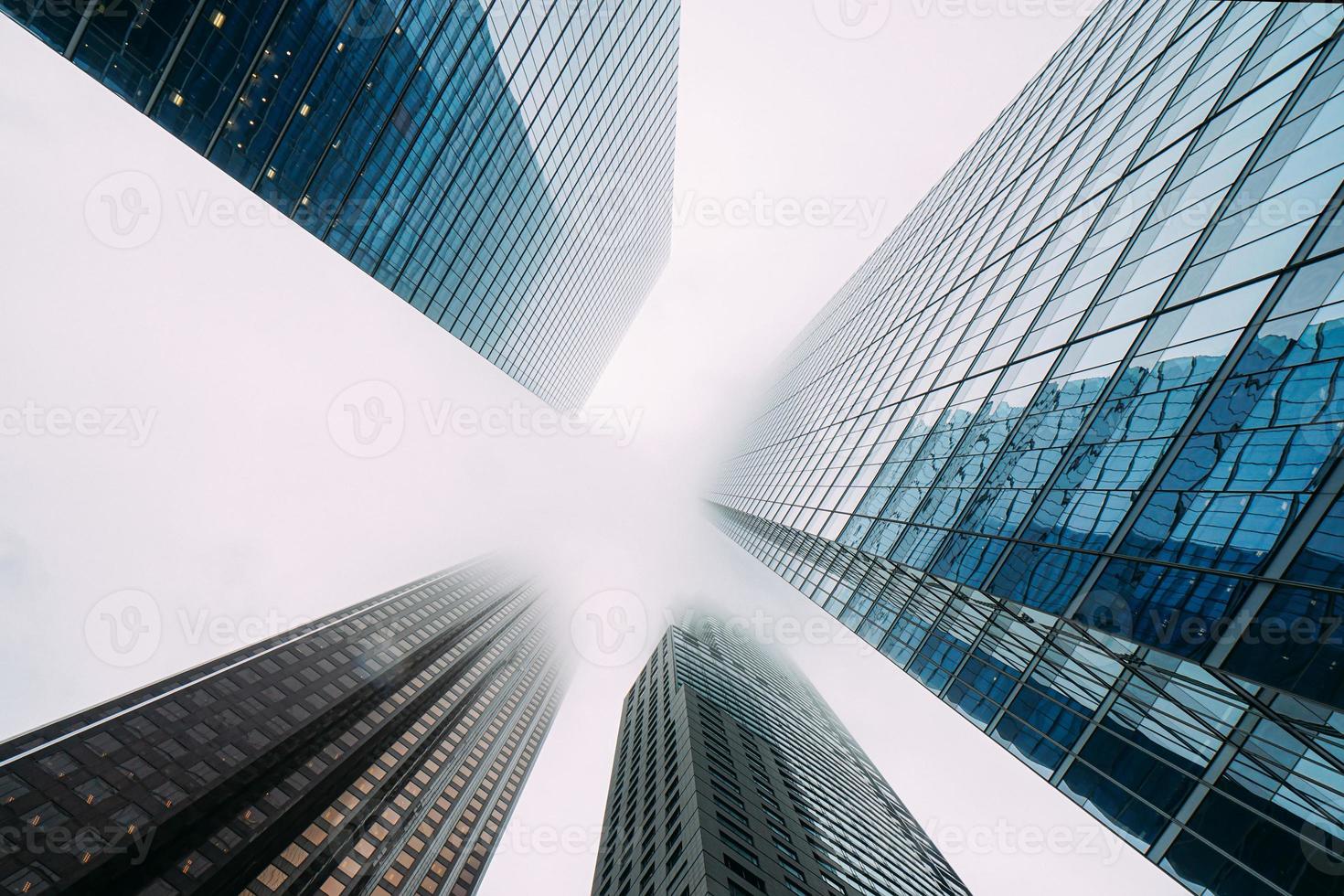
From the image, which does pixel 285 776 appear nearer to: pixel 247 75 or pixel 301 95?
pixel 301 95

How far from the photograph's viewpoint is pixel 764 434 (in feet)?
230

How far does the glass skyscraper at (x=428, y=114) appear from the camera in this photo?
20562 millimetres

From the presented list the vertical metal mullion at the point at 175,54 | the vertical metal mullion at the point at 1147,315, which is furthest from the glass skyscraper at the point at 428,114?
the vertical metal mullion at the point at 1147,315

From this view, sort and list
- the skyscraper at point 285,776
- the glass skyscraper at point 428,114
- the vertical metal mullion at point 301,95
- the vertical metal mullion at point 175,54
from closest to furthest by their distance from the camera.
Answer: the vertical metal mullion at point 175,54, the glass skyscraper at point 428,114, the vertical metal mullion at point 301,95, the skyscraper at point 285,776

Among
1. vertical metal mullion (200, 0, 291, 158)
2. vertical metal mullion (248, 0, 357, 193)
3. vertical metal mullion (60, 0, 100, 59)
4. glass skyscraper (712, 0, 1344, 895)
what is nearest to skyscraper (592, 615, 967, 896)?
glass skyscraper (712, 0, 1344, 895)

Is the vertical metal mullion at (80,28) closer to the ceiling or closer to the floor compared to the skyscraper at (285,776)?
closer to the ceiling

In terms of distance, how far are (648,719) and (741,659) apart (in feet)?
98.4

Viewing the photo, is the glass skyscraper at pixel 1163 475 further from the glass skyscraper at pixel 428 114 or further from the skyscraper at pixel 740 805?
the glass skyscraper at pixel 428 114

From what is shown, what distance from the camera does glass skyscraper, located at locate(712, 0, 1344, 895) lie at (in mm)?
9961

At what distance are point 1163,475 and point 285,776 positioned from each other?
5555cm

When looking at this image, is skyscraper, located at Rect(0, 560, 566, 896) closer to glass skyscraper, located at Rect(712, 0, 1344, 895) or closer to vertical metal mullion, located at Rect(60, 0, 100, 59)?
vertical metal mullion, located at Rect(60, 0, 100, 59)

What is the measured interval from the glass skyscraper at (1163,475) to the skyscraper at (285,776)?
4072 centimetres

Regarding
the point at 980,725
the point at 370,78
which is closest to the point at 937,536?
the point at 980,725

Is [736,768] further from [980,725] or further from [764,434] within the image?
[764,434]
